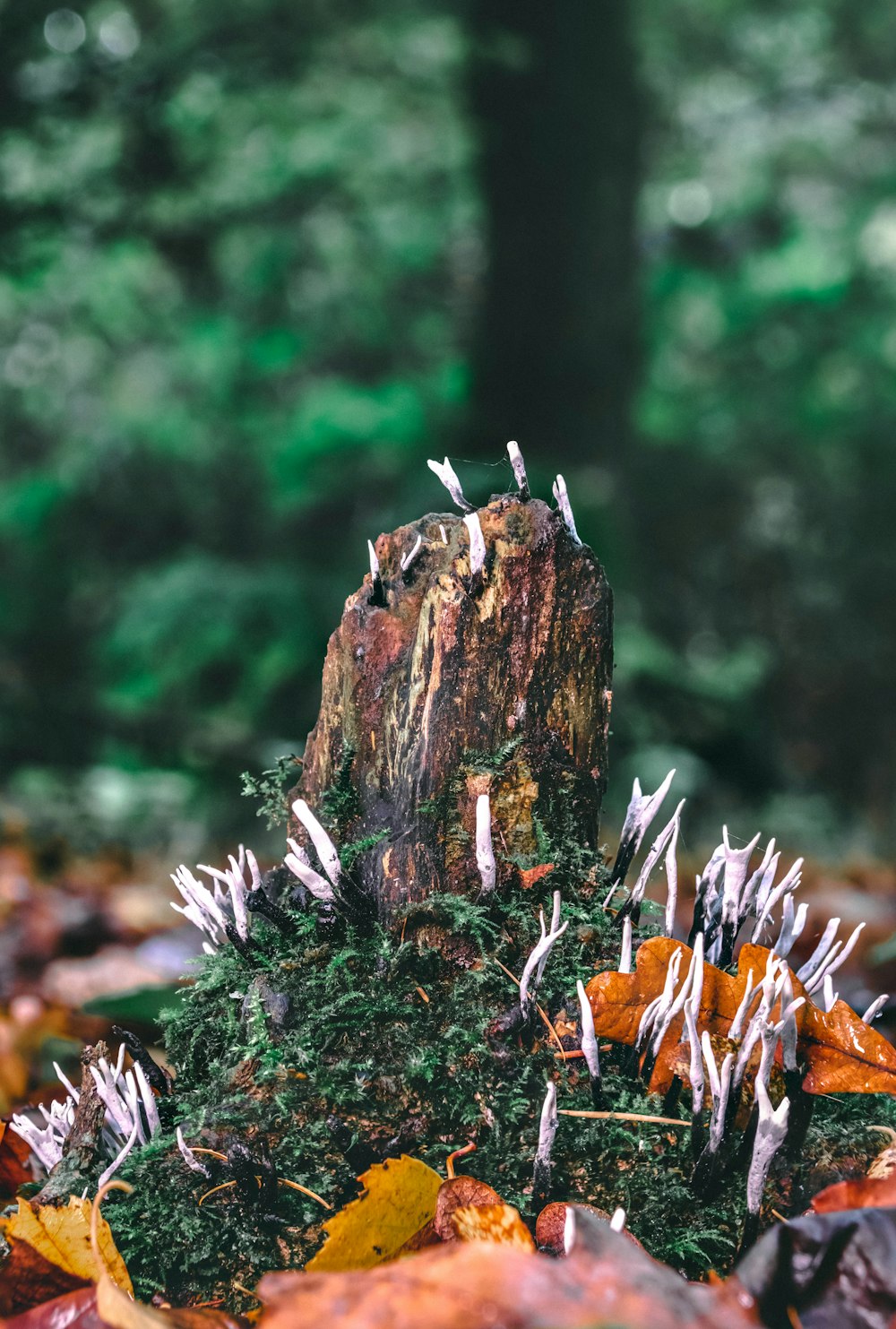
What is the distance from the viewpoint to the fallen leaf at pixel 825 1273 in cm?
67

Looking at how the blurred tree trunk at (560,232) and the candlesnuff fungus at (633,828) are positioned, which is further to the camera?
the blurred tree trunk at (560,232)

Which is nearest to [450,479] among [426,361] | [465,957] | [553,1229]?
[465,957]

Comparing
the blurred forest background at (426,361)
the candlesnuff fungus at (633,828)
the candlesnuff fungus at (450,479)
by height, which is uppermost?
the blurred forest background at (426,361)

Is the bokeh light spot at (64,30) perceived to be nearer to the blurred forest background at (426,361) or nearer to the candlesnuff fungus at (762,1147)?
the blurred forest background at (426,361)

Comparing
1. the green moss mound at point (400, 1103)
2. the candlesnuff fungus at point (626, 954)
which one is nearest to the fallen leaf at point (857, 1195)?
the green moss mound at point (400, 1103)

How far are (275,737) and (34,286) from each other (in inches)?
86.6

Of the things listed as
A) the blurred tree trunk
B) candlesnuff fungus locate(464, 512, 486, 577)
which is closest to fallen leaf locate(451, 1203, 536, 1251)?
candlesnuff fungus locate(464, 512, 486, 577)

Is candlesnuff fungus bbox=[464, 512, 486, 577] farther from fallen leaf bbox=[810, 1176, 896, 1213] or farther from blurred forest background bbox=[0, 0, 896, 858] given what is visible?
blurred forest background bbox=[0, 0, 896, 858]

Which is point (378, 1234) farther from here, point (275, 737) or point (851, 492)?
point (851, 492)

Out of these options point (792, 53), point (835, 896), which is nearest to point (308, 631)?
point (835, 896)

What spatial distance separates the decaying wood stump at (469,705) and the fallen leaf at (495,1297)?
0.46 m

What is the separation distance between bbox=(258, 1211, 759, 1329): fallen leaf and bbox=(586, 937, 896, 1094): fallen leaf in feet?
1.00

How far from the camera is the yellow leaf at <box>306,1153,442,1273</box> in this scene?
799 mm

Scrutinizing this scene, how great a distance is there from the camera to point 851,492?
6.41 meters
